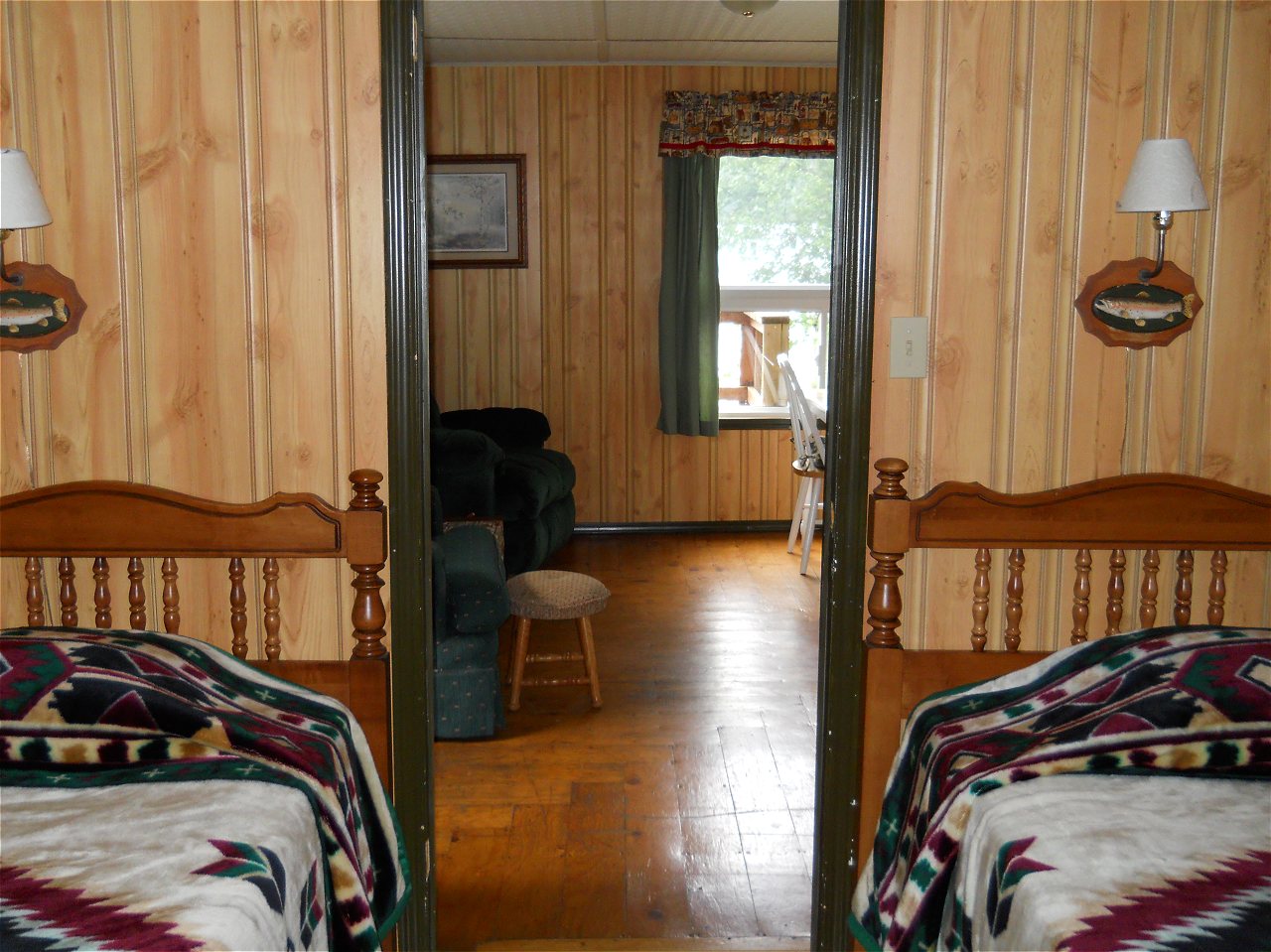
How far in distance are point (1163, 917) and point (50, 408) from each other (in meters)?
2.05

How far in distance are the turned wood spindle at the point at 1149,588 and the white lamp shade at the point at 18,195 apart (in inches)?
82.5

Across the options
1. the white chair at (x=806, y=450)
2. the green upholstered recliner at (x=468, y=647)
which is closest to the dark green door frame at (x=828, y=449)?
the green upholstered recliner at (x=468, y=647)

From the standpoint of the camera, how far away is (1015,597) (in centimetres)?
229

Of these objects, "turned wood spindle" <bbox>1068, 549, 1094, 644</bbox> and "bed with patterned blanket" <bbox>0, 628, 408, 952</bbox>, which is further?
"turned wood spindle" <bbox>1068, 549, 1094, 644</bbox>

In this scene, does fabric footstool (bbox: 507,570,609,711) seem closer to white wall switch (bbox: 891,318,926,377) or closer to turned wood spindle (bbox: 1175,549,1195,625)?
white wall switch (bbox: 891,318,926,377)

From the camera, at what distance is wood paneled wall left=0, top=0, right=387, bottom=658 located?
2162 mm

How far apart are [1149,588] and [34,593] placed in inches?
83.4

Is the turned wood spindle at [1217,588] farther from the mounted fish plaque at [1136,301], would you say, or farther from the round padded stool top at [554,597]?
the round padded stool top at [554,597]

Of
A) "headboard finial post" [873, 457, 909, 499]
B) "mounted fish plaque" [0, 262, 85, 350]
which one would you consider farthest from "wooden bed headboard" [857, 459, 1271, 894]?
"mounted fish plaque" [0, 262, 85, 350]

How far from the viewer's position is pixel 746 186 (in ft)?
21.1

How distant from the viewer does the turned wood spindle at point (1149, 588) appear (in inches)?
89.7

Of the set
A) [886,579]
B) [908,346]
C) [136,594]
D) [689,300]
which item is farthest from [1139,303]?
[689,300]

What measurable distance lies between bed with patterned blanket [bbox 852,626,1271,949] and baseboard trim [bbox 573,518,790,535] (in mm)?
4410

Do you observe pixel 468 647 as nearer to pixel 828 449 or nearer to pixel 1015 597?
pixel 828 449
